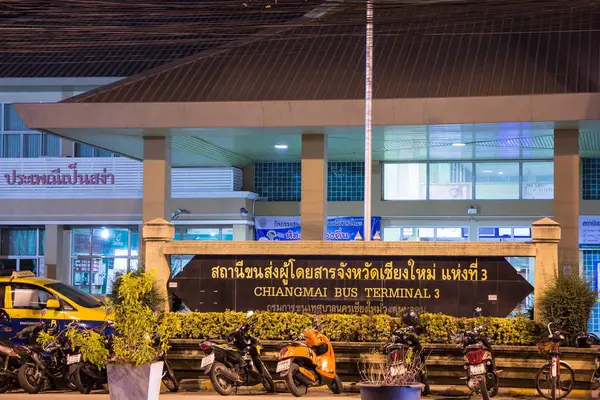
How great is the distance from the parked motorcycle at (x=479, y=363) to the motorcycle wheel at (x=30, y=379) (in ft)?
23.4

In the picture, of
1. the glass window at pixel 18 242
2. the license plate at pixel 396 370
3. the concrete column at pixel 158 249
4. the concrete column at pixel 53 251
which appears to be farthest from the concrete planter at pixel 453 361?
the glass window at pixel 18 242

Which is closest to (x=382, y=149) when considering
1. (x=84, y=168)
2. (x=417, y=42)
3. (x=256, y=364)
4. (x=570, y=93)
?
(x=417, y=42)

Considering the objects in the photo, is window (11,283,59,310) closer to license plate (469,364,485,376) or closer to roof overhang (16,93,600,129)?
roof overhang (16,93,600,129)

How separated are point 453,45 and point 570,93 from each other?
152 inches

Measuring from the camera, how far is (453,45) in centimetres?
2336

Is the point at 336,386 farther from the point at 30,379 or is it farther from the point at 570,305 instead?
the point at 30,379

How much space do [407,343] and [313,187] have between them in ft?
27.3

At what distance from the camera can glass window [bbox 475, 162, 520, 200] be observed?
29.6 metres

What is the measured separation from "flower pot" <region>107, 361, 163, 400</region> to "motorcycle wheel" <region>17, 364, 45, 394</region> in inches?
201

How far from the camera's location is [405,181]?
30156 millimetres

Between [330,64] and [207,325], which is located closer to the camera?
[207,325]

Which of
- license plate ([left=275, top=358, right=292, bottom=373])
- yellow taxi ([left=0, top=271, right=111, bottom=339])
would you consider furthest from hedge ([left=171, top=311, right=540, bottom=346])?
yellow taxi ([left=0, top=271, right=111, bottom=339])

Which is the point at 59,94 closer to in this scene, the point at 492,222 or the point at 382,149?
the point at 382,149

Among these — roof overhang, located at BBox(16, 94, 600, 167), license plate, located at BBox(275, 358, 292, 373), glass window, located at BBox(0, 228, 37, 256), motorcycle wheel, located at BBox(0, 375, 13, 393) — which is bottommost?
motorcycle wheel, located at BBox(0, 375, 13, 393)
